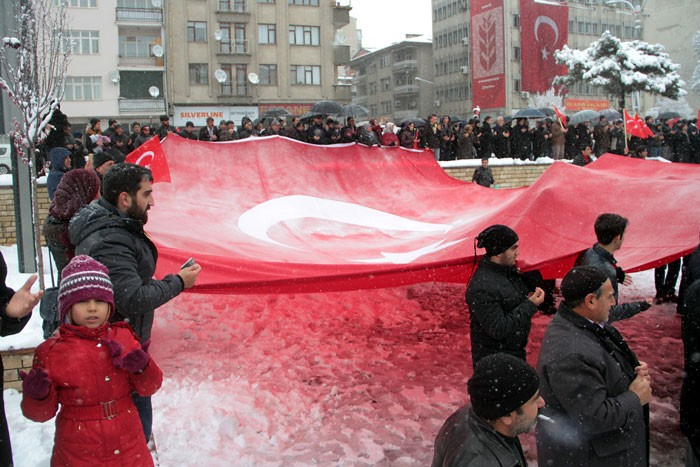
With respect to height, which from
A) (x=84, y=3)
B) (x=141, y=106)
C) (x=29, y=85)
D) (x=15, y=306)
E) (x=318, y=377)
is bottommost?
(x=318, y=377)

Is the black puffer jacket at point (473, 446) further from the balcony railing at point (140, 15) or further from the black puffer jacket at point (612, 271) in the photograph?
the balcony railing at point (140, 15)

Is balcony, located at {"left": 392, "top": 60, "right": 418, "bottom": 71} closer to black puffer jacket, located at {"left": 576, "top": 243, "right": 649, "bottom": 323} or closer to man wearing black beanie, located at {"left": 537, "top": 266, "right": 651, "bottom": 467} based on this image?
black puffer jacket, located at {"left": 576, "top": 243, "right": 649, "bottom": 323}

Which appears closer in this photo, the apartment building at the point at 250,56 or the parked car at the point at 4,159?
the parked car at the point at 4,159

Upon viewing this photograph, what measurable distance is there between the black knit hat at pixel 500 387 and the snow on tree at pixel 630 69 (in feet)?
114

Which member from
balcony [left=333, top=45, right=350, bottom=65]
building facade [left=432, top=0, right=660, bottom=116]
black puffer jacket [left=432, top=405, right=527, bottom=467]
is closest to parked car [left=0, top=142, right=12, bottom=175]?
black puffer jacket [left=432, top=405, right=527, bottom=467]

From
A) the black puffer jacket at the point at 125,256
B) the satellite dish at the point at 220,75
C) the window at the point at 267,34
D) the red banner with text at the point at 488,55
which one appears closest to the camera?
the black puffer jacket at the point at 125,256

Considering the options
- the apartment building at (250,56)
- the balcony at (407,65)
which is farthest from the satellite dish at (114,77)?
the balcony at (407,65)

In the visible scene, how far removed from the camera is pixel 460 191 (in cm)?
813

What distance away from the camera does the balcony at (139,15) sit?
39375 millimetres

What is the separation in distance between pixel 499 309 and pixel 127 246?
83.0 inches

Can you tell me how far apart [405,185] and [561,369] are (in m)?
5.50

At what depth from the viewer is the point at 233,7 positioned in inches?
1629

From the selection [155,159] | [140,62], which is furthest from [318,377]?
[140,62]

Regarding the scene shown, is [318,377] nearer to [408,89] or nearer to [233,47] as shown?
[233,47]
